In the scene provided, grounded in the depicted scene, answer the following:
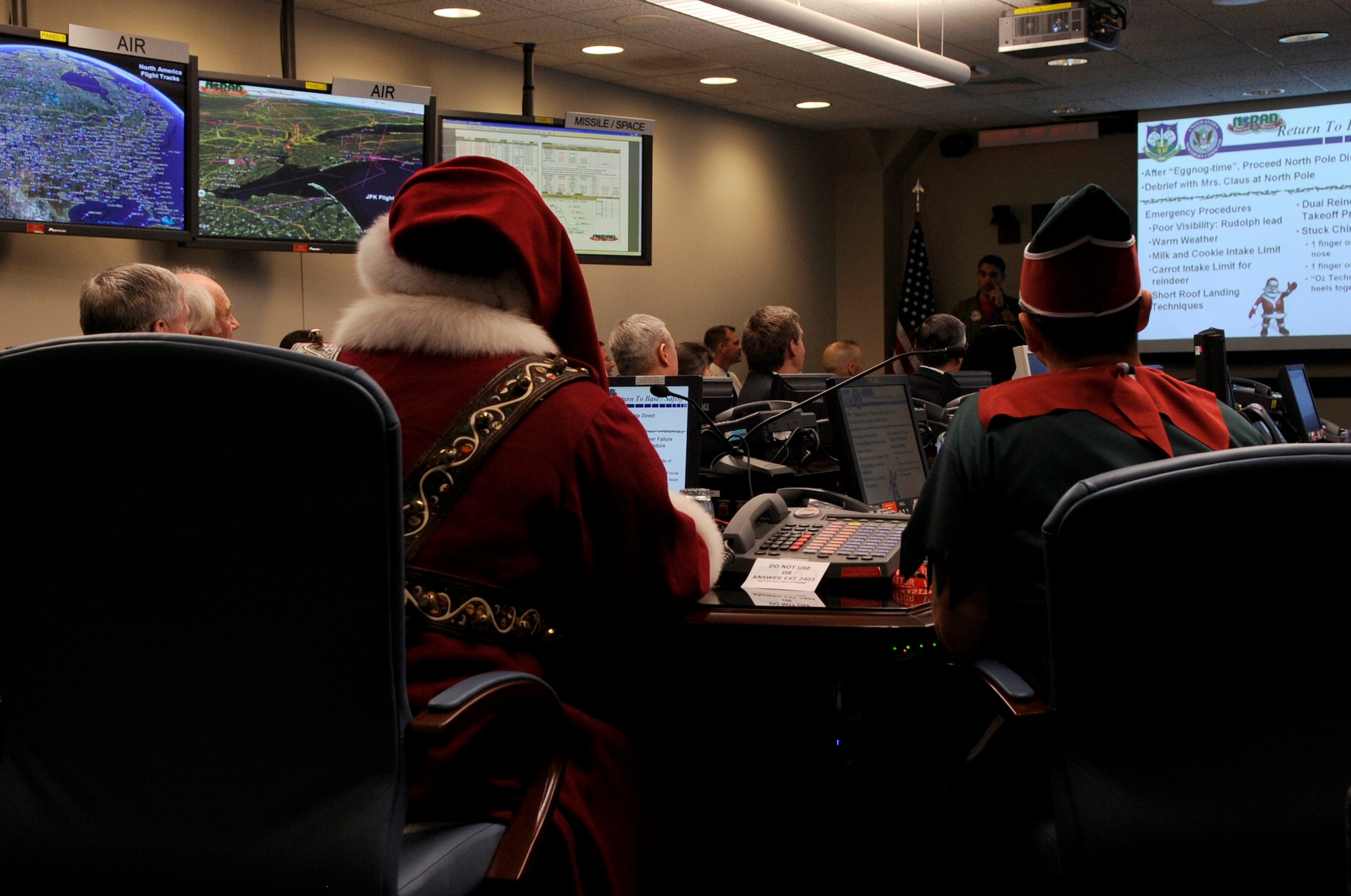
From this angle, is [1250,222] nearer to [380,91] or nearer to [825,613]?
[380,91]

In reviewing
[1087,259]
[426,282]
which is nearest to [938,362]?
[1087,259]

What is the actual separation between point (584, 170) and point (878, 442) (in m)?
3.41

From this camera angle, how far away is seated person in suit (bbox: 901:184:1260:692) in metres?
1.44

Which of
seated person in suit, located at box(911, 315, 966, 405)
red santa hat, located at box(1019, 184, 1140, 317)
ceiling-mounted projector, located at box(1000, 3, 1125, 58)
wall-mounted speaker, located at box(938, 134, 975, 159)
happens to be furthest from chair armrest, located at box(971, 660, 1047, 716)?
wall-mounted speaker, located at box(938, 134, 975, 159)

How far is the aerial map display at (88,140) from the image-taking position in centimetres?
385

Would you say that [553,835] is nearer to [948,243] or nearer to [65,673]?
[65,673]

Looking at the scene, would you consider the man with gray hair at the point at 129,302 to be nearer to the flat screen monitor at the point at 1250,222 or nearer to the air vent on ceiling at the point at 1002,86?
the air vent on ceiling at the point at 1002,86

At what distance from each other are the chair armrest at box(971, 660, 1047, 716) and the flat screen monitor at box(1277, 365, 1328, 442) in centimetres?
311

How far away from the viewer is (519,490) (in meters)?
1.40

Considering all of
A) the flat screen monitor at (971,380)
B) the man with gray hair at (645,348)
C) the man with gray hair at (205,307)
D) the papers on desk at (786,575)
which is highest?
the man with gray hair at (205,307)

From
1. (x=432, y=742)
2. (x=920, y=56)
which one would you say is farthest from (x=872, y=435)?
(x=920, y=56)

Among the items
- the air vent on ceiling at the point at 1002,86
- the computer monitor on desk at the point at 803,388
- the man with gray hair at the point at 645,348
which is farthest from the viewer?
the air vent on ceiling at the point at 1002,86

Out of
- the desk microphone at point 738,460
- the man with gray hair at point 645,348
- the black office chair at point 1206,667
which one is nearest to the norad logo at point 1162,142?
the man with gray hair at point 645,348

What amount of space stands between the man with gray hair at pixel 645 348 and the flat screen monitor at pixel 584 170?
1.79 metres
